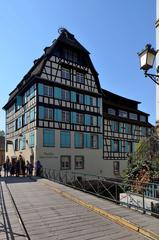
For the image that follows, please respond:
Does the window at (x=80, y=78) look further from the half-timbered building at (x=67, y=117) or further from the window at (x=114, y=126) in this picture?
the window at (x=114, y=126)

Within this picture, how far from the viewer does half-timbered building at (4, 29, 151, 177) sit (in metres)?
28.7

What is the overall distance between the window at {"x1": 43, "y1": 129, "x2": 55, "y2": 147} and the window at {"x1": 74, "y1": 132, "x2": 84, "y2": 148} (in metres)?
3.08

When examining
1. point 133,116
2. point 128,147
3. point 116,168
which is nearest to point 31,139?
point 116,168

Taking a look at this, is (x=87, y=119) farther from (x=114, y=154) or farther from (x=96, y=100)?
(x=114, y=154)

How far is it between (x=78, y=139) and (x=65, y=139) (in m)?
1.89

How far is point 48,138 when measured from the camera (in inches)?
1125

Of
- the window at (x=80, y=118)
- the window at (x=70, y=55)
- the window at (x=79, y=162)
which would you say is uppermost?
the window at (x=70, y=55)

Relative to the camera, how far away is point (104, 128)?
35.5 meters

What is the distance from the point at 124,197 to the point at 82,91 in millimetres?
21825

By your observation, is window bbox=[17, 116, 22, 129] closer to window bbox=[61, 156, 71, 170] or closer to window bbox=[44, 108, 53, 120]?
window bbox=[44, 108, 53, 120]

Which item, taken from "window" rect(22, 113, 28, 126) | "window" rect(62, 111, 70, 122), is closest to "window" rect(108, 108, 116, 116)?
"window" rect(62, 111, 70, 122)

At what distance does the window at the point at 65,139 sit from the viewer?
29891 mm

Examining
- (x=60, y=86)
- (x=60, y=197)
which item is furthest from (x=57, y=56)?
(x=60, y=197)

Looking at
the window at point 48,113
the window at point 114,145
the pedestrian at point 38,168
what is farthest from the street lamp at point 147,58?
the window at point 114,145
